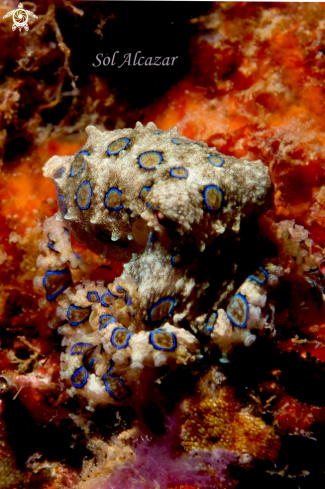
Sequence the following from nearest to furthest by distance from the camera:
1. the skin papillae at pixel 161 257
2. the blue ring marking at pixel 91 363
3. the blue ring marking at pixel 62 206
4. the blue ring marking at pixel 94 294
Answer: the skin papillae at pixel 161 257 → the blue ring marking at pixel 91 363 → the blue ring marking at pixel 94 294 → the blue ring marking at pixel 62 206

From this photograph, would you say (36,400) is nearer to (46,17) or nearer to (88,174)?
(88,174)

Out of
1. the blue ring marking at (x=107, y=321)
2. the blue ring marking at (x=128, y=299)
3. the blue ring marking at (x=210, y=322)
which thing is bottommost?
the blue ring marking at (x=107, y=321)

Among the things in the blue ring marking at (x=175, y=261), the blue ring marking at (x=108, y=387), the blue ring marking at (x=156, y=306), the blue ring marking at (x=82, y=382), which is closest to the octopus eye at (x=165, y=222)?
the blue ring marking at (x=175, y=261)

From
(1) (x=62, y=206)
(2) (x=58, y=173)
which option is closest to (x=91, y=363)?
(1) (x=62, y=206)

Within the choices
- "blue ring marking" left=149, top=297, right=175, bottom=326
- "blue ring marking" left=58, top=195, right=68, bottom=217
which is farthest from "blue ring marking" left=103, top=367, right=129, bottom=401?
"blue ring marking" left=58, top=195, right=68, bottom=217

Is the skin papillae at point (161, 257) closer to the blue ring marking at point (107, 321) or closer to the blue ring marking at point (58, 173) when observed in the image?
the blue ring marking at point (107, 321)

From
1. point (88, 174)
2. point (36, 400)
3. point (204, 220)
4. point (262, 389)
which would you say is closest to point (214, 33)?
point (88, 174)

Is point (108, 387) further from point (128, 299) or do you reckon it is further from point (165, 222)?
point (165, 222)

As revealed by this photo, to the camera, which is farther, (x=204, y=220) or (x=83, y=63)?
(x=83, y=63)
